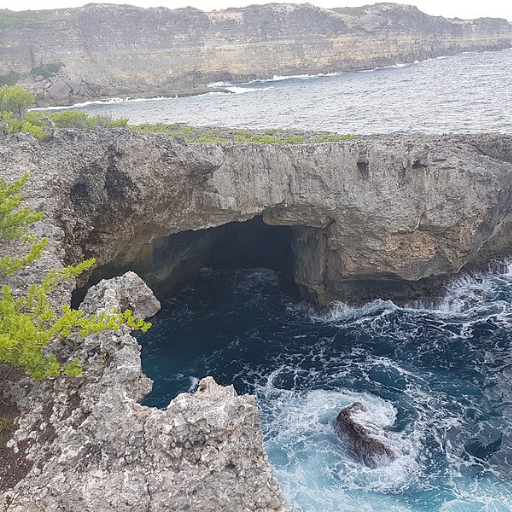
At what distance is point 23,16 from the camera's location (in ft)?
409

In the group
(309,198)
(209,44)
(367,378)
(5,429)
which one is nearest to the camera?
(5,429)

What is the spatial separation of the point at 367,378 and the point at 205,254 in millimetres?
17248

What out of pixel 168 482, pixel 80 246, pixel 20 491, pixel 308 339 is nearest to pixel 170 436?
pixel 168 482

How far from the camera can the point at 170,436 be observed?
917cm

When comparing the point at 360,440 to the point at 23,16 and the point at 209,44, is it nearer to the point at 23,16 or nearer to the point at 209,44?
the point at 209,44

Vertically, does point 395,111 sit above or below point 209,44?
below

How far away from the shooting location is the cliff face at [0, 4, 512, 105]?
10919 cm

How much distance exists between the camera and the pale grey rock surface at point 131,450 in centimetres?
857

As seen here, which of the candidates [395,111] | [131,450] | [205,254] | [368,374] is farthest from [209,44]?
[131,450]

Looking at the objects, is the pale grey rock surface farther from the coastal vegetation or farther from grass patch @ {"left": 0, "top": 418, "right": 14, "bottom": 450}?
the coastal vegetation

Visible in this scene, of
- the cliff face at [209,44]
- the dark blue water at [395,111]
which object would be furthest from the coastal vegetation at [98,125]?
the cliff face at [209,44]

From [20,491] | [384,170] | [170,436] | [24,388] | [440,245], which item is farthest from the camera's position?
[440,245]

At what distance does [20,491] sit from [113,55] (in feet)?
424

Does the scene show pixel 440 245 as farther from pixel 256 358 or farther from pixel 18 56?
pixel 18 56
